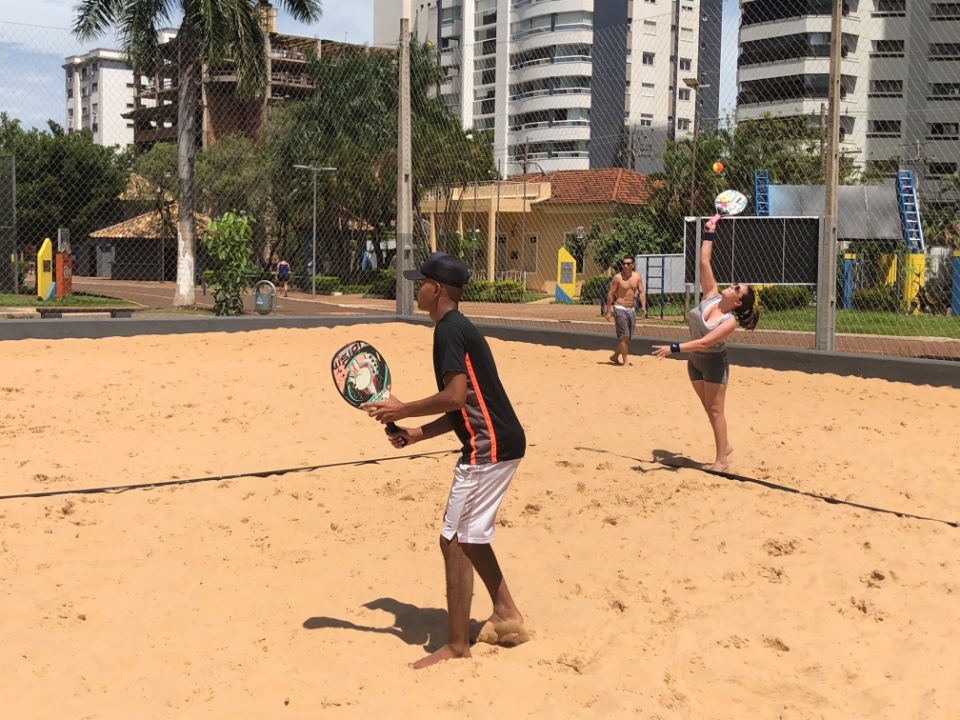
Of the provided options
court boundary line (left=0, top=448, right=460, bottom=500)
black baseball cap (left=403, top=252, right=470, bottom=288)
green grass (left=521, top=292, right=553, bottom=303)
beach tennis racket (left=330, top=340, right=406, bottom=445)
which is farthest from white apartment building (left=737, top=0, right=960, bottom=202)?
beach tennis racket (left=330, top=340, right=406, bottom=445)

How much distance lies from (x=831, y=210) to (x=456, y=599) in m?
8.52

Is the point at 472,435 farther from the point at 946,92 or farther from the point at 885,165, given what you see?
the point at 885,165

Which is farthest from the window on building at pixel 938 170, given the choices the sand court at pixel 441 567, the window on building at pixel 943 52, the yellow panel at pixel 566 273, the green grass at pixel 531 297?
the sand court at pixel 441 567

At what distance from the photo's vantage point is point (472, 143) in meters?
21.6

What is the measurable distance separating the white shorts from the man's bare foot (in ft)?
1.38

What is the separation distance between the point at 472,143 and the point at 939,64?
9.89 metres

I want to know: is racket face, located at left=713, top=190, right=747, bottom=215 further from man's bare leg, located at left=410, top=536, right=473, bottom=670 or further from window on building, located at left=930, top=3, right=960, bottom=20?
window on building, located at left=930, top=3, right=960, bottom=20

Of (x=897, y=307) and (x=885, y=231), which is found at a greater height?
(x=885, y=231)

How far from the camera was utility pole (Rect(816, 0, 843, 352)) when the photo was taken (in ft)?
35.8

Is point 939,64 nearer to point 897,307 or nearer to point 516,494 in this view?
point 897,307

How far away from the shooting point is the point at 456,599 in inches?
154

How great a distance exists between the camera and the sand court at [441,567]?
3699mm

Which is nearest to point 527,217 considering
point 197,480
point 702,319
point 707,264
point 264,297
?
point 264,297

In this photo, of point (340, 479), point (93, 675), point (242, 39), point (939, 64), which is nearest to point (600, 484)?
point (340, 479)
